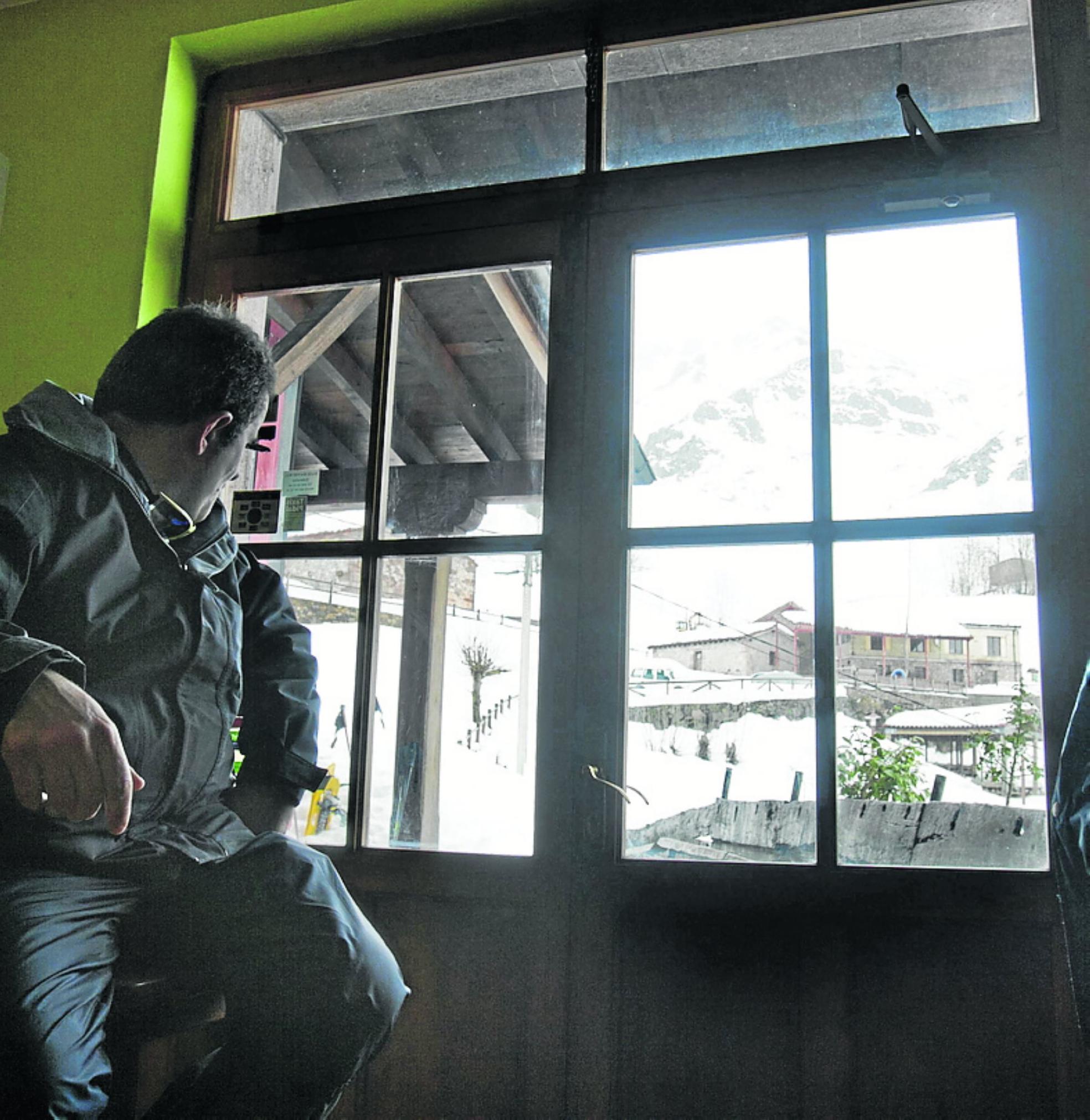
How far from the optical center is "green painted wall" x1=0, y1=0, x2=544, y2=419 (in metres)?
2.24

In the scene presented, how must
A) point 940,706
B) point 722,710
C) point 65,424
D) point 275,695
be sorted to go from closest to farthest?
1. point 65,424
2. point 275,695
3. point 940,706
4. point 722,710

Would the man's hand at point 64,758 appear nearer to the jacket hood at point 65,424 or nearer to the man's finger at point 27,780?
the man's finger at point 27,780

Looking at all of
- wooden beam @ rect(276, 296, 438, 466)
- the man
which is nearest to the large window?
wooden beam @ rect(276, 296, 438, 466)

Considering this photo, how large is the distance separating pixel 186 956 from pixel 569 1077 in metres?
0.76

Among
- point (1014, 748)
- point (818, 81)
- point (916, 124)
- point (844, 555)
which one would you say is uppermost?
point (818, 81)

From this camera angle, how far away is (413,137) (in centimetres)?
230

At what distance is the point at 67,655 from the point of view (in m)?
1.17

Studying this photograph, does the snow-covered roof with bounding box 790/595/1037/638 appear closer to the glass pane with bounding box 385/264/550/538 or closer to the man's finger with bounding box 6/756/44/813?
the glass pane with bounding box 385/264/550/538

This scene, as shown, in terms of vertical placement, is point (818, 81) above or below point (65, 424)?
above

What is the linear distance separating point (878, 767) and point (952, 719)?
148mm

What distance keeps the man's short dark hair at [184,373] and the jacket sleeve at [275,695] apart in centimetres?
31

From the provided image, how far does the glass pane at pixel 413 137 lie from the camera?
2205 millimetres

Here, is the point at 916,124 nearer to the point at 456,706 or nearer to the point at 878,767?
the point at 878,767

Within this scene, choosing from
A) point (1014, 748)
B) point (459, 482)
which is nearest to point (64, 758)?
point (459, 482)
